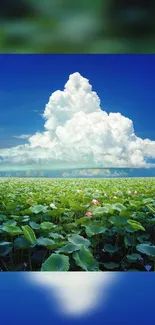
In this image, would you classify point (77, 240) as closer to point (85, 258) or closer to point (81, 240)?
point (81, 240)

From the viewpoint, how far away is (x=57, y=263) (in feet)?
6.26

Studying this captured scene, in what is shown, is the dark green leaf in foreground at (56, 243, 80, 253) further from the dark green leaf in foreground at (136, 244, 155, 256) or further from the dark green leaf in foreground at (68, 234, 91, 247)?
the dark green leaf in foreground at (136, 244, 155, 256)

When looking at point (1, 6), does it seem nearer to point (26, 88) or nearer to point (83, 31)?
point (83, 31)

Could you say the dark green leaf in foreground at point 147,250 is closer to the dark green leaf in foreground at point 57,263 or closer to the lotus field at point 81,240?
the lotus field at point 81,240

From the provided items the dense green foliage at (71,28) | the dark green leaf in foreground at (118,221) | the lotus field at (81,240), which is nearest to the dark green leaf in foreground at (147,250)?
the lotus field at (81,240)

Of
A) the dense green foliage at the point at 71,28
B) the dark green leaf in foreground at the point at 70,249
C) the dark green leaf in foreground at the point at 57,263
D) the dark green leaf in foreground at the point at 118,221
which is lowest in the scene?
the dark green leaf in foreground at the point at 57,263

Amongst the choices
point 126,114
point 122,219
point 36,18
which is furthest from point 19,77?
point 36,18

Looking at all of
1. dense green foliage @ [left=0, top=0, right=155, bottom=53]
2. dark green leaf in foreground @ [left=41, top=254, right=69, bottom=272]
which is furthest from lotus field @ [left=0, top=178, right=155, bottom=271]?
dense green foliage @ [left=0, top=0, right=155, bottom=53]

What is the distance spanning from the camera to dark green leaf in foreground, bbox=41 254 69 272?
6.22 feet

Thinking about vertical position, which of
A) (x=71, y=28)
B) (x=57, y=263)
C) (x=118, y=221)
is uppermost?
(x=71, y=28)

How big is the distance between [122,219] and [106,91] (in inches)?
136

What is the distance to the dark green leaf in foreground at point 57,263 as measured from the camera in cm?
189

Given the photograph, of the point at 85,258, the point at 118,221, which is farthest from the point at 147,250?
the point at 118,221

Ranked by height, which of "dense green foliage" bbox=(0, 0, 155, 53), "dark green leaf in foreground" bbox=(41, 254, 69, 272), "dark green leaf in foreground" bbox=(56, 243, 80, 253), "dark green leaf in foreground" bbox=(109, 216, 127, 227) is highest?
"dense green foliage" bbox=(0, 0, 155, 53)
